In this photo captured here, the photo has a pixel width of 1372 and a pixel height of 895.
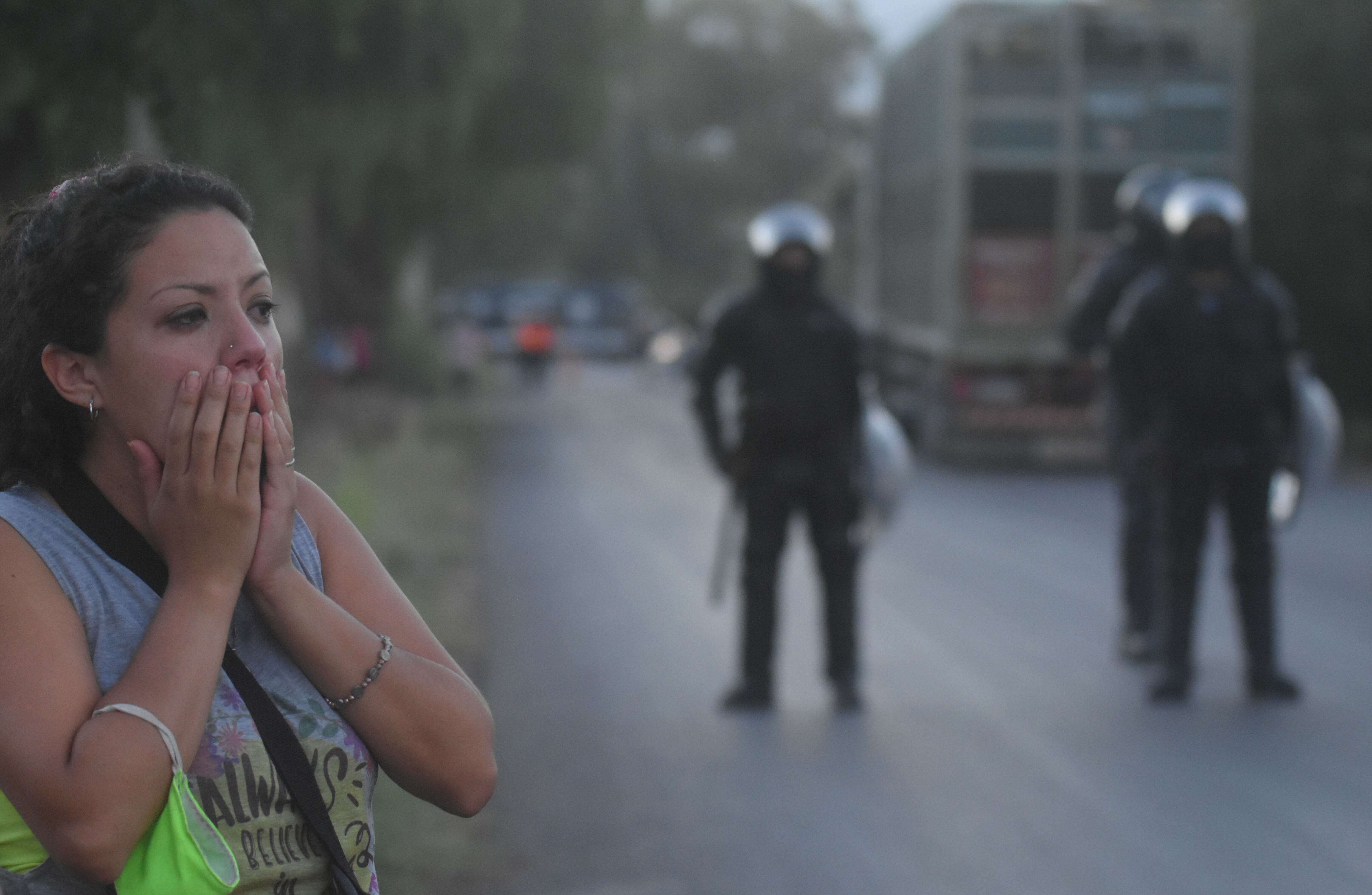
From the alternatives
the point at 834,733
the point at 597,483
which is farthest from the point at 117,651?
the point at 597,483

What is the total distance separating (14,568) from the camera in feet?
6.17

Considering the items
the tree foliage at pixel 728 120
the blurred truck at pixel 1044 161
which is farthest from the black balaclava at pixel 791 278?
the tree foliage at pixel 728 120

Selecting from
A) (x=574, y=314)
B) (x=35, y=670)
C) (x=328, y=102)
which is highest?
(x=328, y=102)

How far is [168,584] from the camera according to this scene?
1919 mm

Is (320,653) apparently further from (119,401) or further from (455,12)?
(455,12)

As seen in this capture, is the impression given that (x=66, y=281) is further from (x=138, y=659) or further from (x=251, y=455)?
(x=138, y=659)

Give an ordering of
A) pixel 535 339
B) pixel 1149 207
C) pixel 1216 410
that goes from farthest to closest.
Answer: pixel 535 339, pixel 1149 207, pixel 1216 410

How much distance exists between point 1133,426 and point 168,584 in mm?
7095

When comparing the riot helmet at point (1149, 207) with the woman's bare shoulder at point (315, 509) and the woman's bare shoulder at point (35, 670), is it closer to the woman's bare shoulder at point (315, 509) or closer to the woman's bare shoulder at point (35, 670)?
the woman's bare shoulder at point (315, 509)

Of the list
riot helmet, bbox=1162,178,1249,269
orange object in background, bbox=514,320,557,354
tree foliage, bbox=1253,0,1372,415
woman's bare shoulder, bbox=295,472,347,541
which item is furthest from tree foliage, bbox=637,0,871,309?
woman's bare shoulder, bbox=295,472,347,541

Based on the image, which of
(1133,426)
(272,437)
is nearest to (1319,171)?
(1133,426)

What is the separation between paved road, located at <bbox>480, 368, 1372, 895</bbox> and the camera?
543 centimetres

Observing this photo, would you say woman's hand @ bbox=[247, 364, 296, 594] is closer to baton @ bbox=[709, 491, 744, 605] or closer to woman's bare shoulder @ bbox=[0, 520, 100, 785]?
woman's bare shoulder @ bbox=[0, 520, 100, 785]

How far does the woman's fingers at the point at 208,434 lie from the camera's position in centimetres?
186
